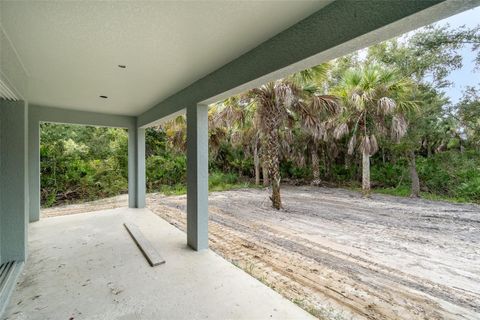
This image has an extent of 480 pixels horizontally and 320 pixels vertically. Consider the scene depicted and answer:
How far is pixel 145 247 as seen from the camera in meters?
3.24

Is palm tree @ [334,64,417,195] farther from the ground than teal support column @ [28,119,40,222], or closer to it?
farther from the ground

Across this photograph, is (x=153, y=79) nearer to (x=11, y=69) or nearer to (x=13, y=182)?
(x=11, y=69)

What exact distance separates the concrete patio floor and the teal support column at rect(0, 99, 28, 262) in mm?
321

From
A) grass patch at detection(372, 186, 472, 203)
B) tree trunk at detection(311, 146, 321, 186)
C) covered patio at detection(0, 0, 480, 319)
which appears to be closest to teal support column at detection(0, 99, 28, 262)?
covered patio at detection(0, 0, 480, 319)

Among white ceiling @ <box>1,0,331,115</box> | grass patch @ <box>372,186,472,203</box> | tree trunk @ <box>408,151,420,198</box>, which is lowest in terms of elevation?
grass patch @ <box>372,186,472,203</box>

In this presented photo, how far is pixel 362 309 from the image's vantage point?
1.98 meters

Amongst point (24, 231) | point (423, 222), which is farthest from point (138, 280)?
point (423, 222)

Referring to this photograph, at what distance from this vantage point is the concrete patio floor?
190 centimetres

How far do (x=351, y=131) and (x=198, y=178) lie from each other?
7698 mm

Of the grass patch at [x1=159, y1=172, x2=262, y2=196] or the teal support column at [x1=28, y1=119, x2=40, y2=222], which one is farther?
the grass patch at [x1=159, y1=172, x2=262, y2=196]

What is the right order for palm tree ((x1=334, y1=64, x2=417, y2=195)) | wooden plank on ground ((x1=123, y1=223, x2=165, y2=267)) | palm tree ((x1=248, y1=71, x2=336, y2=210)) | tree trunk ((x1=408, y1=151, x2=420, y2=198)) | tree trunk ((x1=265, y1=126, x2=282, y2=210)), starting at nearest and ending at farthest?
wooden plank on ground ((x1=123, y1=223, x2=165, y2=267)) → palm tree ((x1=248, y1=71, x2=336, y2=210)) → tree trunk ((x1=265, y1=126, x2=282, y2=210)) → palm tree ((x1=334, y1=64, x2=417, y2=195)) → tree trunk ((x1=408, y1=151, x2=420, y2=198))

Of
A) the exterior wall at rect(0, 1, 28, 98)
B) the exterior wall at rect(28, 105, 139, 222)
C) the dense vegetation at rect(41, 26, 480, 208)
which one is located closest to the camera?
the exterior wall at rect(0, 1, 28, 98)

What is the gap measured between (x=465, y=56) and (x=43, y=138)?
13218 millimetres

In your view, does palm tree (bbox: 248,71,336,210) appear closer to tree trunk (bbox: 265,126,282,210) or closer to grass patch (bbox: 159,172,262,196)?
tree trunk (bbox: 265,126,282,210)
